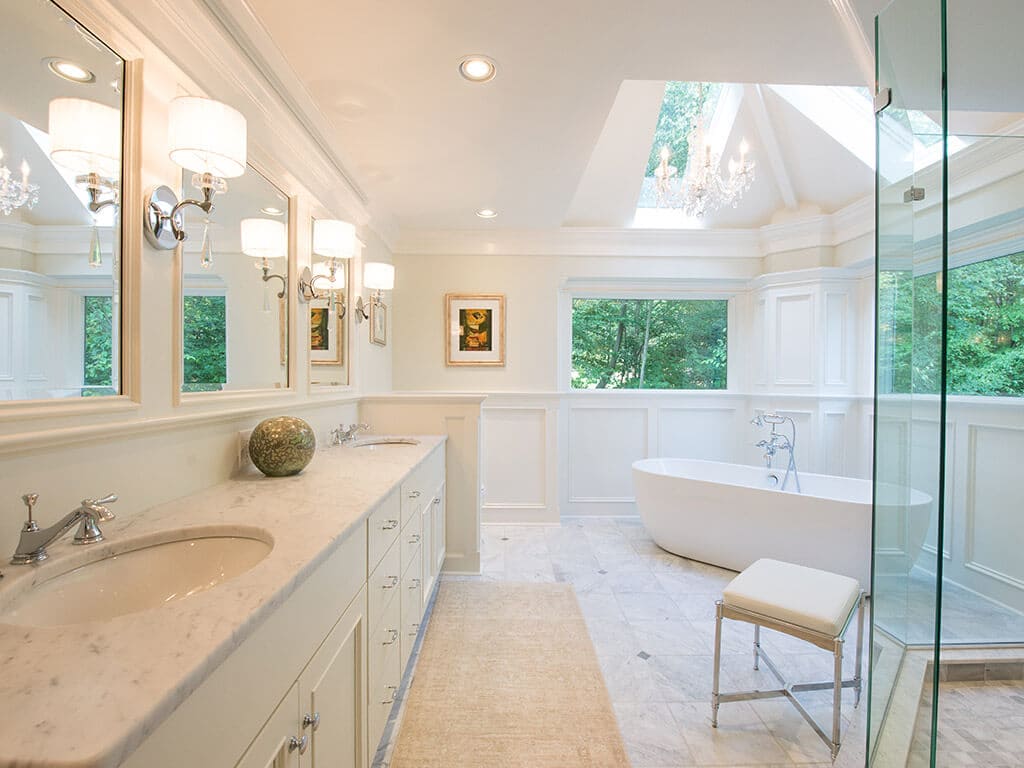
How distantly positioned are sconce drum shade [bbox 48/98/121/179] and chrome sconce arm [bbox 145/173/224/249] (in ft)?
0.36

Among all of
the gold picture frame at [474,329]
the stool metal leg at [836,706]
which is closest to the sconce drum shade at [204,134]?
the stool metal leg at [836,706]

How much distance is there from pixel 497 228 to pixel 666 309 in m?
1.78

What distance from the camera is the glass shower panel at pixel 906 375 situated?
1.08 metres

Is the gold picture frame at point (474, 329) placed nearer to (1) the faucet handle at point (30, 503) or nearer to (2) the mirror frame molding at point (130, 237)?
(2) the mirror frame molding at point (130, 237)

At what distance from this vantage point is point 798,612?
1.52m

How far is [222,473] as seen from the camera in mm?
1503

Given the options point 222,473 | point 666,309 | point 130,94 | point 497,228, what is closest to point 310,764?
point 222,473

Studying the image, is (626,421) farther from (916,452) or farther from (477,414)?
(916,452)

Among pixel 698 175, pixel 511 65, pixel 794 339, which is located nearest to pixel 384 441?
pixel 511 65

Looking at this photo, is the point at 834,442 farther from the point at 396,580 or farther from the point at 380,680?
the point at 380,680

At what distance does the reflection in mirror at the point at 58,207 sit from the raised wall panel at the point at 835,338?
4.26 metres

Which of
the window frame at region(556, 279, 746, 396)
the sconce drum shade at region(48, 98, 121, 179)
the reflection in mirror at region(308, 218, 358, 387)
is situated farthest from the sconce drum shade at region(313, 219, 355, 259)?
the window frame at region(556, 279, 746, 396)

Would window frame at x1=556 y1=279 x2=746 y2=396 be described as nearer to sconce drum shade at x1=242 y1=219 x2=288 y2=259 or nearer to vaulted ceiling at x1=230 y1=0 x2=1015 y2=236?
vaulted ceiling at x1=230 y1=0 x2=1015 y2=236

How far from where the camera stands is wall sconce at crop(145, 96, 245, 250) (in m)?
1.12
